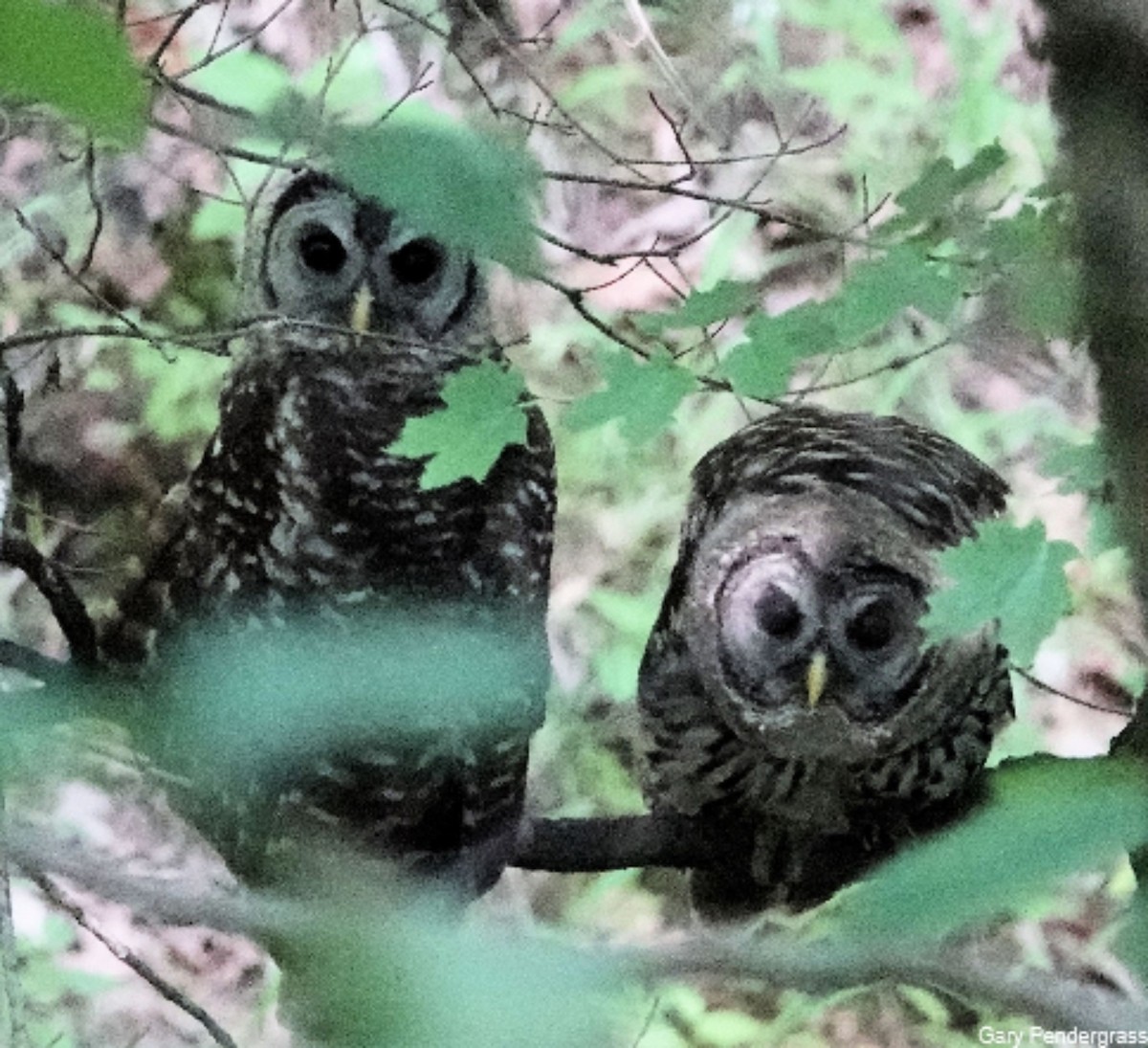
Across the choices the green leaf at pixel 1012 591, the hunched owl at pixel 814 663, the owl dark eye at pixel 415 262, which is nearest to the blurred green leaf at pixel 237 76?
the owl dark eye at pixel 415 262

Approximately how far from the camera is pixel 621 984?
0.21 m

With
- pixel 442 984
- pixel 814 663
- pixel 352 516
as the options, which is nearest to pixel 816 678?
pixel 814 663

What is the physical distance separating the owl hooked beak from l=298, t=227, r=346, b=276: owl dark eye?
0.06 feet

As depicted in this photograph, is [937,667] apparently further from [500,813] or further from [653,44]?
[653,44]

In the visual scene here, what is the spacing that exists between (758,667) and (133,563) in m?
0.38

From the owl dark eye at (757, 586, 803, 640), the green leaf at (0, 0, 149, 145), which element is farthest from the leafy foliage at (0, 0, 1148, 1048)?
the owl dark eye at (757, 586, 803, 640)

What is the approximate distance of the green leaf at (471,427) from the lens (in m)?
0.56

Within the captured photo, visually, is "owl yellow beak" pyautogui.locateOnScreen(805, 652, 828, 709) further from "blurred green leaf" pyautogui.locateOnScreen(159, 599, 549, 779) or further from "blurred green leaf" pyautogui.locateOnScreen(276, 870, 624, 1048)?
"blurred green leaf" pyautogui.locateOnScreen(276, 870, 624, 1048)

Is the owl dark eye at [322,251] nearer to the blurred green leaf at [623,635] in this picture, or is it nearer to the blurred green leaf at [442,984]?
the blurred green leaf at [623,635]

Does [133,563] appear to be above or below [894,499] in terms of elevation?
below

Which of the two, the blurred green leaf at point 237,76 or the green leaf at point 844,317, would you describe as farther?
the blurred green leaf at point 237,76

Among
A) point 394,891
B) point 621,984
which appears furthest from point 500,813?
point 621,984

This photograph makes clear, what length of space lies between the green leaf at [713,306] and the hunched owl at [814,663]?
22 cm

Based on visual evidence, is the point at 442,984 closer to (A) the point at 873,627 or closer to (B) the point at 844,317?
(B) the point at 844,317
